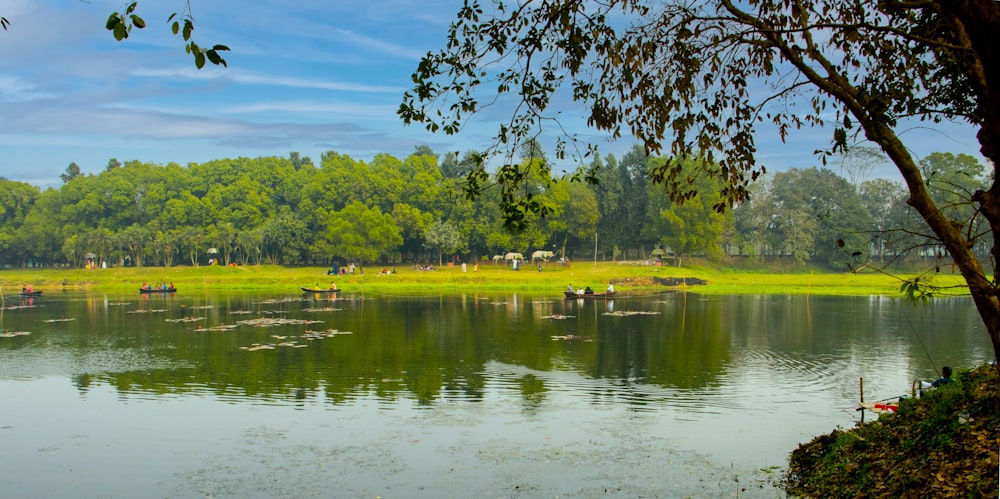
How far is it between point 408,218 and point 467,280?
48.9 feet

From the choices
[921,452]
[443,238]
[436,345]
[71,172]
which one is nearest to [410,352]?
[436,345]

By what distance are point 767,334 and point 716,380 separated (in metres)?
13.7

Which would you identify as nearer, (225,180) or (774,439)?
(774,439)

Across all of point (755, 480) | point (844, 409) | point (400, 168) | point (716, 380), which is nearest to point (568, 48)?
point (755, 480)

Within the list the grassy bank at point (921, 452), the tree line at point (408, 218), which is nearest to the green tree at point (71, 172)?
the tree line at point (408, 218)

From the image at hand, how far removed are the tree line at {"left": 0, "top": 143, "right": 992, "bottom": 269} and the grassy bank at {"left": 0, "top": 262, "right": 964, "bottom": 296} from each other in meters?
4.39

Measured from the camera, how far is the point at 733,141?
11727 millimetres

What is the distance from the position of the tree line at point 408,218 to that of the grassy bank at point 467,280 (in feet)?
14.4

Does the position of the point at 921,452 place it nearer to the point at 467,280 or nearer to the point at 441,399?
the point at 441,399

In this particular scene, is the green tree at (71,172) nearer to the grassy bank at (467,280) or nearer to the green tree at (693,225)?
the grassy bank at (467,280)

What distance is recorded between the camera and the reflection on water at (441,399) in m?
14.7

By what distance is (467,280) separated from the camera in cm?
7625

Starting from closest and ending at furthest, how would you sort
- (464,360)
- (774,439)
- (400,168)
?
(774,439), (464,360), (400,168)

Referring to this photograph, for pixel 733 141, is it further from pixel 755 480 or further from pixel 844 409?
pixel 844 409
